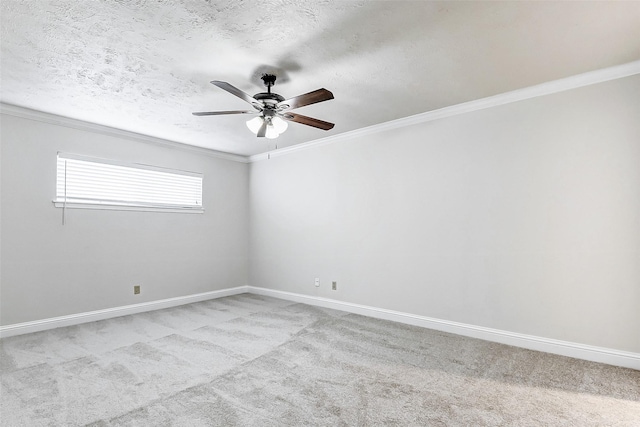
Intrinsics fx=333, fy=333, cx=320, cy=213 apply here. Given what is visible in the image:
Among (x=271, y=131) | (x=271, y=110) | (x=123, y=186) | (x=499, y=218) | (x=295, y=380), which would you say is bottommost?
(x=295, y=380)

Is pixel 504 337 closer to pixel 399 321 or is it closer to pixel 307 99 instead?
pixel 399 321

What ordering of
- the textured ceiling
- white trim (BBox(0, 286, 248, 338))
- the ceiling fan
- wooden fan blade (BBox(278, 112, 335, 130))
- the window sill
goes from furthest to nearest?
the window sill
white trim (BBox(0, 286, 248, 338))
wooden fan blade (BBox(278, 112, 335, 130))
the ceiling fan
the textured ceiling

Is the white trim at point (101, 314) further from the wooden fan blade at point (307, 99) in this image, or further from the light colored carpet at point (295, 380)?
the wooden fan blade at point (307, 99)

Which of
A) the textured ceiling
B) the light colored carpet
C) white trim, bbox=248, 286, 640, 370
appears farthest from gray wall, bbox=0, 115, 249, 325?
white trim, bbox=248, 286, 640, 370

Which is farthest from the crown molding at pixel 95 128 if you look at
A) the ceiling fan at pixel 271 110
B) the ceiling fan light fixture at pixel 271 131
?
the ceiling fan light fixture at pixel 271 131

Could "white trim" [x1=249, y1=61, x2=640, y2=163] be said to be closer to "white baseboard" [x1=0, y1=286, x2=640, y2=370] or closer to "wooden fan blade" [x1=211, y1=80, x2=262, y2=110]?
"wooden fan blade" [x1=211, y1=80, x2=262, y2=110]

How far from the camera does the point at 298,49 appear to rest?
247cm

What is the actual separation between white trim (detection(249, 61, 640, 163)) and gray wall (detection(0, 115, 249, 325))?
2.35 meters

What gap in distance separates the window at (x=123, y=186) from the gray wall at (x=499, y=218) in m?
2.01

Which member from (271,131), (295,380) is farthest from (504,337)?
(271,131)

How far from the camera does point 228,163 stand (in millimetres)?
5859

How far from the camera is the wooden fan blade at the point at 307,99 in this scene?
2352mm

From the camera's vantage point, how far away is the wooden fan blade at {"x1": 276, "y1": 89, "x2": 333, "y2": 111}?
2352mm

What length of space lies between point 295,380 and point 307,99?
2.15 metres
